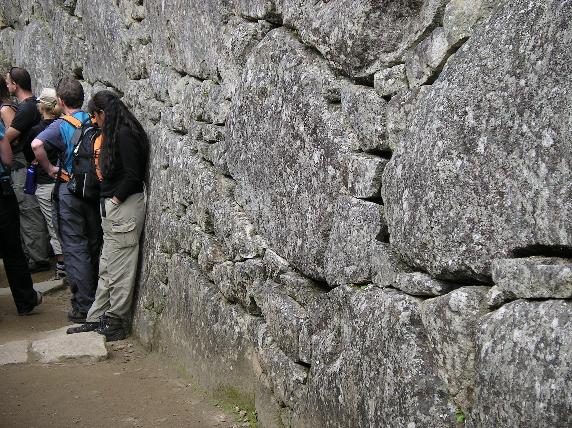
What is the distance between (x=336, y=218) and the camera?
374 centimetres

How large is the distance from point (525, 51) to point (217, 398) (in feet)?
10.8

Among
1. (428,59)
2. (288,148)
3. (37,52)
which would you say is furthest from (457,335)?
(37,52)

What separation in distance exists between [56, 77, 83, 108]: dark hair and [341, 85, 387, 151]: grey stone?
4225 mm

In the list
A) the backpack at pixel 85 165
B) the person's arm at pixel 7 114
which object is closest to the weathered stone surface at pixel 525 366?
the backpack at pixel 85 165

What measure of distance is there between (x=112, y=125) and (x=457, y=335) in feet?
14.4

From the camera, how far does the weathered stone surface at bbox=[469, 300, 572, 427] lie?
229 cm

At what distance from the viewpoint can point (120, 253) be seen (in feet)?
22.2

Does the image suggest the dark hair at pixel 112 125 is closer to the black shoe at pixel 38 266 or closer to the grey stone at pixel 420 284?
the black shoe at pixel 38 266

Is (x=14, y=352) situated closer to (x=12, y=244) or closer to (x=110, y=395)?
(x=110, y=395)

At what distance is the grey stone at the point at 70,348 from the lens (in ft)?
20.4

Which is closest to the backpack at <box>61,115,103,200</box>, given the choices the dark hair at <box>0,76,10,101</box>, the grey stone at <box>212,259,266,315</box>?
the dark hair at <box>0,76,10,101</box>

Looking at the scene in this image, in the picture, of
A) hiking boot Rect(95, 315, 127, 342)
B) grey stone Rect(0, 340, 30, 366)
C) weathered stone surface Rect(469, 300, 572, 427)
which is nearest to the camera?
weathered stone surface Rect(469, 300, 572, 427)

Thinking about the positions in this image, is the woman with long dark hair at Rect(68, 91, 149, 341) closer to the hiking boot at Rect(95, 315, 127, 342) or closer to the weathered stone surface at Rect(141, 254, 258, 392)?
the hiking boot at Rect(95, 315, 127, 342)

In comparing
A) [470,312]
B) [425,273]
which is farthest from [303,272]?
[470,312]
